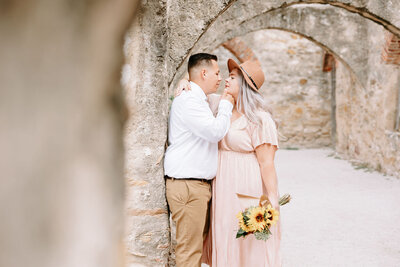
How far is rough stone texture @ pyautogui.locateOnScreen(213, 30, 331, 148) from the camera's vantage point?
12.8 meters

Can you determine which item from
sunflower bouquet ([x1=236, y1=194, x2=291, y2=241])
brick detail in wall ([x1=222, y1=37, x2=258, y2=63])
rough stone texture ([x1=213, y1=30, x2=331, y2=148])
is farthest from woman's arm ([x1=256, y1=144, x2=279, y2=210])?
rough stone texture ([x1=213, y1=30, x2=331, y2=148])

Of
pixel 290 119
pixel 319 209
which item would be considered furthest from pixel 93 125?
pixel 290 119

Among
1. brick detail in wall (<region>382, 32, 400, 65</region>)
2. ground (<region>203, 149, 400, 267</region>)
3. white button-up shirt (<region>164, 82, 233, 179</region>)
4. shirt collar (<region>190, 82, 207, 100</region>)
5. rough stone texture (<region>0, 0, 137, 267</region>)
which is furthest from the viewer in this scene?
brick detail in wall (<region>382, 32, 400, 65</region>)

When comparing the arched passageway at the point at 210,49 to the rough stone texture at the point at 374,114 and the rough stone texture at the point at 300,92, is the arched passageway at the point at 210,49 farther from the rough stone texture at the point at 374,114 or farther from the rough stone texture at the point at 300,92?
the rough stone texture at the point at 300,92

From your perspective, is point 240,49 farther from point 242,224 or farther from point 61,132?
point 61,132

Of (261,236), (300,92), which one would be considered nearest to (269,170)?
(261,236)

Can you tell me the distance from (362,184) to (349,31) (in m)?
3.39

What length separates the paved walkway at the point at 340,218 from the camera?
3837mm

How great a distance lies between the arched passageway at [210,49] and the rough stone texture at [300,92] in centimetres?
162

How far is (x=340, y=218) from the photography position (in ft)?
16.7

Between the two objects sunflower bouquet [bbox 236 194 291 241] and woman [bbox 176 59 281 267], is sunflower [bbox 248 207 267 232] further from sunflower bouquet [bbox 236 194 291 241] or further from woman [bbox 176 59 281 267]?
woman [bbox 176 59 281 267]

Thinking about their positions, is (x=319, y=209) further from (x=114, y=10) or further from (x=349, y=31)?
(x=114, y=10)

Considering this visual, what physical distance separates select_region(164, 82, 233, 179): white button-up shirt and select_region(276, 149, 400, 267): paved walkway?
6.01ft

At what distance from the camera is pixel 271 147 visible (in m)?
2.43
